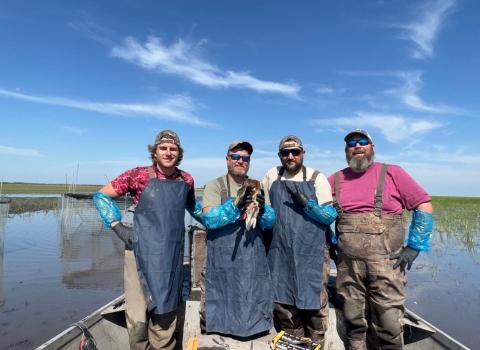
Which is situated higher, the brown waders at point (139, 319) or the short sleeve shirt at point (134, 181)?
the short sleeve shirt at point (134, 181)

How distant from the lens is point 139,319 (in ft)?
9.75

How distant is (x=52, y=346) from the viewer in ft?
9.95

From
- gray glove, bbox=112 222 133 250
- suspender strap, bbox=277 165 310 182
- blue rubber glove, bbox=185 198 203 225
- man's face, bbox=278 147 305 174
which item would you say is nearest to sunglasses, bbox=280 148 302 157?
man's face, bbox=278 147 305 174

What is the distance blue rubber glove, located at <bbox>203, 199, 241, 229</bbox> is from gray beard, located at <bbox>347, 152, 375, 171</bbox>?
1.46 m

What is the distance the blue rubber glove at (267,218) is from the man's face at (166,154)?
1.00 meters

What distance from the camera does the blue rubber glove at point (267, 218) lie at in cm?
310

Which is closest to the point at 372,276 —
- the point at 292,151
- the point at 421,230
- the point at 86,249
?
the point at 421,230

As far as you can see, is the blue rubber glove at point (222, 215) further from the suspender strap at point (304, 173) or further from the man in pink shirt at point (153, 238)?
the suspender strap at point (304, 173)

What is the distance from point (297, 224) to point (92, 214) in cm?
1693

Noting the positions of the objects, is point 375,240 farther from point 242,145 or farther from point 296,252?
point 242,145

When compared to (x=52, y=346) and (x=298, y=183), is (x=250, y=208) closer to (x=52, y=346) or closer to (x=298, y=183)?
(x=298, y=183)

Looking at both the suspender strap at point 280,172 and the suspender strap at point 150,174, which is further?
the suspender strap at point 280,172

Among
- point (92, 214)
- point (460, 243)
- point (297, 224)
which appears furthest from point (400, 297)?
point (92, 214)

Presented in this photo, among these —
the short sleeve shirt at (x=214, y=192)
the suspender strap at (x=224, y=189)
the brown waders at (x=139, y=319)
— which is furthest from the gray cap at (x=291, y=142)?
the brown waders at (x=139, y=319)
